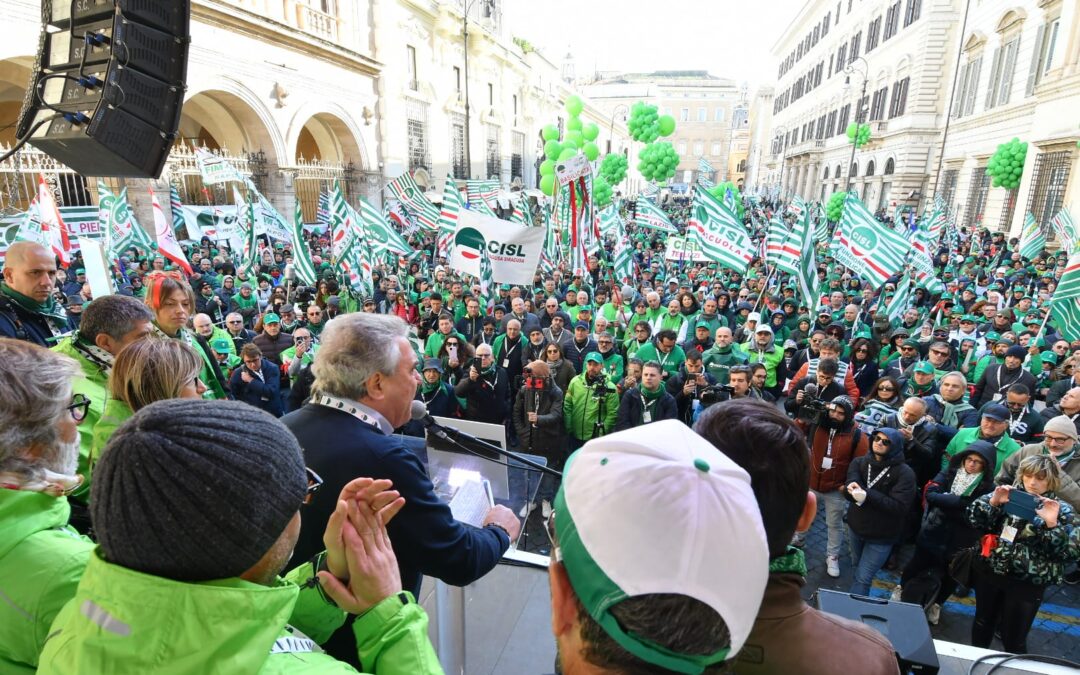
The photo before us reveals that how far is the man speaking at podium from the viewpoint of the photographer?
5.72 ft

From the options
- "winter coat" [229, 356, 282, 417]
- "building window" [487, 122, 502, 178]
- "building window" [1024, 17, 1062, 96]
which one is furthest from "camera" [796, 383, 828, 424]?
"building window" [487, 122, 502, 178]

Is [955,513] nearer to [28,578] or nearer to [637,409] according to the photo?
[637,409]

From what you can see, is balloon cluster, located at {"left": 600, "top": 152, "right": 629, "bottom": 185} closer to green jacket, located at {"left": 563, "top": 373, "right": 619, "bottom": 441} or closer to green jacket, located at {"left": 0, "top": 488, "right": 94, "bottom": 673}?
green jacket, located at {"left": 563, "top": 373, "right": 619, "bottom": 441}

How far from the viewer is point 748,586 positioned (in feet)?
2.88

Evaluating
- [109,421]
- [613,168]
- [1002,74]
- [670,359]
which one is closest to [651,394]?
[670,359]

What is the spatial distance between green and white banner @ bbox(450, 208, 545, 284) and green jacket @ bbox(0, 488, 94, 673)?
735 centimetres

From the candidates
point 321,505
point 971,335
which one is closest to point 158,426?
point 321,505

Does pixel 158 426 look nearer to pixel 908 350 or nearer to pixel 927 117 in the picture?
pixel 908 350

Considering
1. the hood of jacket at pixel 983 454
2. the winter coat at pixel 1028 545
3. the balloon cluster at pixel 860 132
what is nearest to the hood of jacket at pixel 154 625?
the winter coat at pixel 1028 545

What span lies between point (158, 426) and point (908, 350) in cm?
729

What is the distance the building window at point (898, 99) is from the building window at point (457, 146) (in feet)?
80.8

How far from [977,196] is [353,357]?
103 feet

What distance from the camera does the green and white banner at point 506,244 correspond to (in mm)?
8430

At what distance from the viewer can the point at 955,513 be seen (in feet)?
13.0
